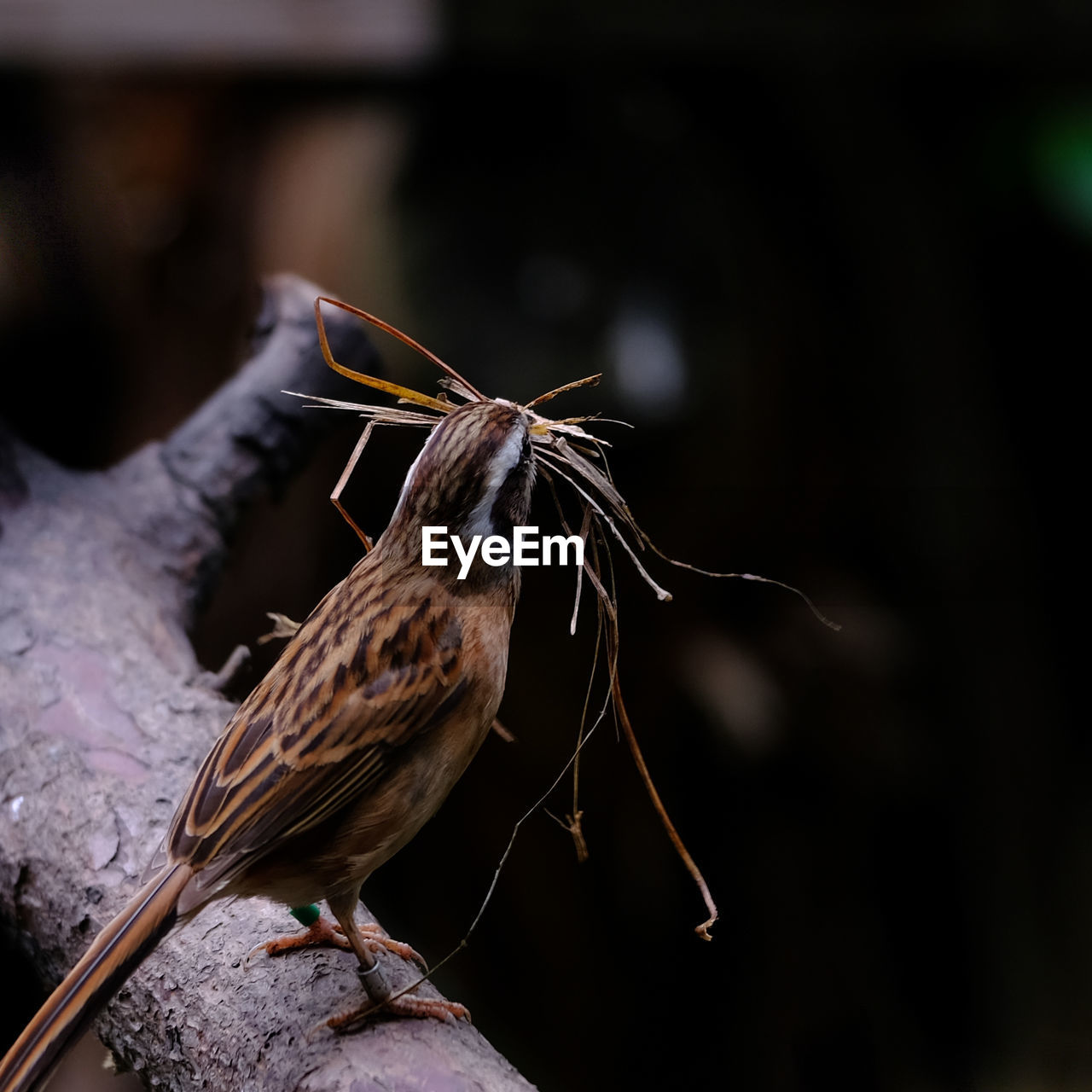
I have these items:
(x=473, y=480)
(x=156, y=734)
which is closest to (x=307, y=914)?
(x=156, y=734)

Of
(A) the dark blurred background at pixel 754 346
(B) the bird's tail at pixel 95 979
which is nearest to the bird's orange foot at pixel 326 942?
(A) the dark blurred background at pixel 754 346

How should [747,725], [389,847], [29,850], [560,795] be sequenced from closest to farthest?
[389,847] < [560,795] < [29,850] < [747,725]

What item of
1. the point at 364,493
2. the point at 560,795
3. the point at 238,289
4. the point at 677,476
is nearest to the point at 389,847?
the point at 560,795

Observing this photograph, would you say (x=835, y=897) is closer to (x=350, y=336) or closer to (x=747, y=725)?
(x=747, y=725)

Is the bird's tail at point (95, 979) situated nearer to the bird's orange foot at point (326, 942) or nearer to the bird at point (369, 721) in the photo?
the bird at point (369, 721)

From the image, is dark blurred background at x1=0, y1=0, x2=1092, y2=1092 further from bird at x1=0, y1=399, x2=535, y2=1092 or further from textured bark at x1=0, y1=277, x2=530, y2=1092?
bird at x1=0, y1=399, x2=535, y2=1092

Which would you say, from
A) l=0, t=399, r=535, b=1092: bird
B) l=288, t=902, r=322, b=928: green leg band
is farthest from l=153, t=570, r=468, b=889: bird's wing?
l=288, t=902, r=322, b=928: green leg band

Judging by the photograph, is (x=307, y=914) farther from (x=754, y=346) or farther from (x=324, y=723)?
(x=754, y=346)
